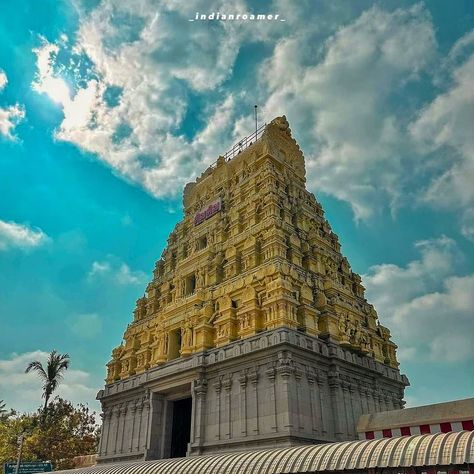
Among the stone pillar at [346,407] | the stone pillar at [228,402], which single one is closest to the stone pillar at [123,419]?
the stone pillar at [228,402]

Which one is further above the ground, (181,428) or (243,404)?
(243,404)

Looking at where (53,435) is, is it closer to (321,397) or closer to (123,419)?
(123,419)

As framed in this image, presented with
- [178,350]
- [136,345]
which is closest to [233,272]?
[178,350]

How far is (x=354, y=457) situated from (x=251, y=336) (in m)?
13.3

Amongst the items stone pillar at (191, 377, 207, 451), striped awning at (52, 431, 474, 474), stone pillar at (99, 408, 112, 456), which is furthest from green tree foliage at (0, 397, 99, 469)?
striped awning at (52, 431, 474, 474)

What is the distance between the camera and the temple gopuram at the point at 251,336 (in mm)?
25812

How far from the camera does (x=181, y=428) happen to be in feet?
104

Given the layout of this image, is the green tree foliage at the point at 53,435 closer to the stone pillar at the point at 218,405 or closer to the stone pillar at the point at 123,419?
the stone pillar at the point at 123,419

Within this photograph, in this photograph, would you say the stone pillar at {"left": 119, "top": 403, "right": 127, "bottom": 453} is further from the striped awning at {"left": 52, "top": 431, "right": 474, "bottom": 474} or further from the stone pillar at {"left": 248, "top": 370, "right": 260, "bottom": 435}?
the striped awning at {"left": 52, "top": 431, "right": 474, "bottom": 474}

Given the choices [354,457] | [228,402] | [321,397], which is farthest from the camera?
[228,402]

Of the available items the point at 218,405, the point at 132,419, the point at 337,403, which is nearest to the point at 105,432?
the point at 132,419

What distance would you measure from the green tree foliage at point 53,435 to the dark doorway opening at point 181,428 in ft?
69.7

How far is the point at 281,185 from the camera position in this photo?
37469 millimetres

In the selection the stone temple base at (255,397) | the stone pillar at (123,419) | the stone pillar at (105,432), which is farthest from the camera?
the stone pillar at (105,432)
